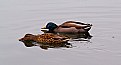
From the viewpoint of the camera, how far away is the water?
10422 mm

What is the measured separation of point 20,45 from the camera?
12.2 m

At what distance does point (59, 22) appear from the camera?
1550 centimetres

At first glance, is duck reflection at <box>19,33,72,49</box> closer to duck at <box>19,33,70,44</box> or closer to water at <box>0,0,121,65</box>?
duck at <box>19,33,70,44</box>

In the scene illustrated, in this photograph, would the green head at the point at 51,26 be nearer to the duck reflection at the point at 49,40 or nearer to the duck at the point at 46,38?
the duck reflection at the point at 49,40

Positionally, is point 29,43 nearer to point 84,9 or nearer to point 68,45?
point 68,45

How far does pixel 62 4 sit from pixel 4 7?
8.50ft

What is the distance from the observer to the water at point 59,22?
34.2 feet

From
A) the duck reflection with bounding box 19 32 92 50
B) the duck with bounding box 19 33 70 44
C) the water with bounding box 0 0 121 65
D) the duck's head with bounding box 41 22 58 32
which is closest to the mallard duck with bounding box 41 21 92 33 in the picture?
the duck's head with bounding box 41 22 58 32

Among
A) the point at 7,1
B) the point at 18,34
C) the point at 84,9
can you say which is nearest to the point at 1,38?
the point at 18,34

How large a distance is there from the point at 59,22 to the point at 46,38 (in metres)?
3.15

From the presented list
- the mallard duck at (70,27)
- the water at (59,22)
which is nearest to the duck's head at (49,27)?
the mallard duck at (70,27)

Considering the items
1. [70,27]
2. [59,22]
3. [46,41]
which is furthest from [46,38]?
[59,22]

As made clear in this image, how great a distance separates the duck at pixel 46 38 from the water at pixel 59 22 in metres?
0.28

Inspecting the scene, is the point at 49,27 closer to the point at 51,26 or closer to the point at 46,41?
the point at 51,26
